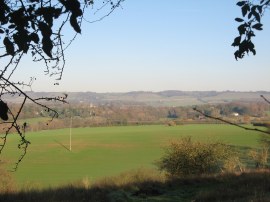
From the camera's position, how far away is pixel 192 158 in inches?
1258

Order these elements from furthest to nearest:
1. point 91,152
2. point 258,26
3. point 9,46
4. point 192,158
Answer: point 91,152
point 192,158
point 258,26
point 9,46

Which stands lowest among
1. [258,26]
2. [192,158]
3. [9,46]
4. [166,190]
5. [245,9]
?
[166,190]

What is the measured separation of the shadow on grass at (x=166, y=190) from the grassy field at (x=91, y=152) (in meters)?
12.0

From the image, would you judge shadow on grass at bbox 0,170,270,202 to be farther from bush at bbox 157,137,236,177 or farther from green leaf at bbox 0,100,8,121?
green leaf at bbox 0,100,8,121

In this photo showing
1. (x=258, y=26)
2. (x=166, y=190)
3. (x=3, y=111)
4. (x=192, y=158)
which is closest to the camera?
(x=3, y=111)

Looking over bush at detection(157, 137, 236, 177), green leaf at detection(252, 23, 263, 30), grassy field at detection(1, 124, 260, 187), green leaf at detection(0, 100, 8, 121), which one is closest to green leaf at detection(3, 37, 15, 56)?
green leaf at detection(0, 100, 8, 121)

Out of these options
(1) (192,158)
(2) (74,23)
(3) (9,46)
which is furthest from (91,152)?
(2) (74,23)

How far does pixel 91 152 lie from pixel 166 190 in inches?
1600

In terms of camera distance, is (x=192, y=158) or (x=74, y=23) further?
(x=192, y=158)

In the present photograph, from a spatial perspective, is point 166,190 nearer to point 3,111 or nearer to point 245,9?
point 245,9

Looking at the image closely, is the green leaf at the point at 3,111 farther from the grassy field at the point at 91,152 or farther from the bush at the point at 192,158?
the grassy field at the point at 91,152

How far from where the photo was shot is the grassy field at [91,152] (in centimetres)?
4516

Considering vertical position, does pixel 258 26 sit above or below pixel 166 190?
above

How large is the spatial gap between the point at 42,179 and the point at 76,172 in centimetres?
566
